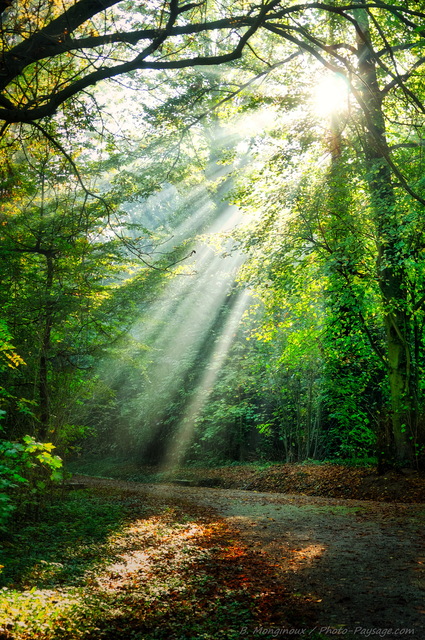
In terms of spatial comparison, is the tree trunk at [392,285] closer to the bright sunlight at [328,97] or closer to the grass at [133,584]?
the bright sunlight at [328,97]

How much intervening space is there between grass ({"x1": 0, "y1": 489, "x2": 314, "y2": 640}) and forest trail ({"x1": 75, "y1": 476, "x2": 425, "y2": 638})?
0.27 meters

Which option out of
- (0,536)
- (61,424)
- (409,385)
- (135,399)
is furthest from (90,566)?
(135,399)

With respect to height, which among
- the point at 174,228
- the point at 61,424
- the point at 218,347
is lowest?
the point at 61,424

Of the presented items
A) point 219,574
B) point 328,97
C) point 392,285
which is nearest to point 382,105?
point 328,97

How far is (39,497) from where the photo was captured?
7.08 m

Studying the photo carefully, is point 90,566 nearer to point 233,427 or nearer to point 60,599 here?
point 60,599

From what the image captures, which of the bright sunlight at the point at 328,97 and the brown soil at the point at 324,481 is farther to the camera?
the brown soil at the point at 324,481

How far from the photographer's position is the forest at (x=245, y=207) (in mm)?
4762

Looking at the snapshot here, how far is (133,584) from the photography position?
170 inches

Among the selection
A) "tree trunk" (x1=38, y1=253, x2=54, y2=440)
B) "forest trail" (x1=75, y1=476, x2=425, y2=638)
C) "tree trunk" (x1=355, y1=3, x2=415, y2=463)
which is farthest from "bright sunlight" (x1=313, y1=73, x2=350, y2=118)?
"forest trail" (x1=75, y1=476, x2=425, y2=638)

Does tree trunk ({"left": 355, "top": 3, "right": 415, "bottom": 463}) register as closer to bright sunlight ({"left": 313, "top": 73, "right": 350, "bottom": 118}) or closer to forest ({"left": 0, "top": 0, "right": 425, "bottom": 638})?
forest ({"left": 0, "top": 0, "right": 425, "bottom": 638})

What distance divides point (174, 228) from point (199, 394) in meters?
9.55

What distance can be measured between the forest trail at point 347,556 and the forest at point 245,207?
250 centimetres

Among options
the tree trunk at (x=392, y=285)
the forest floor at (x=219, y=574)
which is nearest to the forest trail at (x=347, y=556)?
the forest floor at (x=219, y=574)
